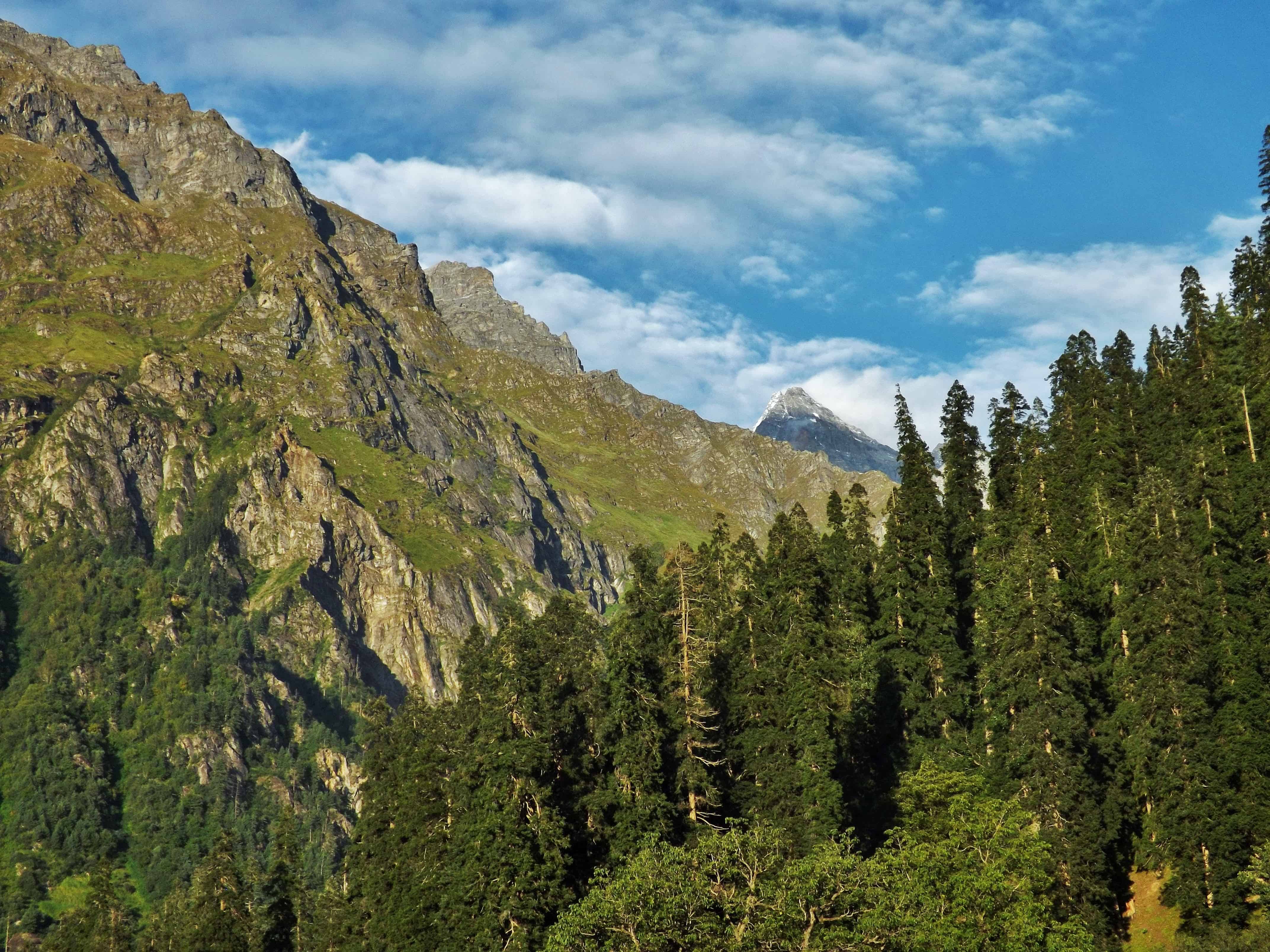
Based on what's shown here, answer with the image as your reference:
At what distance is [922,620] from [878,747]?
11231 millimetres

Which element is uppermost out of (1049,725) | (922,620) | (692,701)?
(922,620)

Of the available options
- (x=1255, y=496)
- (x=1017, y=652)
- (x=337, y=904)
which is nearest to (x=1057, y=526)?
(x=1255, y=496)

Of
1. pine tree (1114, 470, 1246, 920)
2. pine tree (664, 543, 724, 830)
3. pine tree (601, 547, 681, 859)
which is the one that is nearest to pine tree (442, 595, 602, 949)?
pine tree (601, 547, 681, 859)

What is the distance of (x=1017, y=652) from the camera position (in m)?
84.5

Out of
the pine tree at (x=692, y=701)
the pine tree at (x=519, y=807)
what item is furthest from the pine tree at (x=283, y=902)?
the pine tree at (x=692, y=701)

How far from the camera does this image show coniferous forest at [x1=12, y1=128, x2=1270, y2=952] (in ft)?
203

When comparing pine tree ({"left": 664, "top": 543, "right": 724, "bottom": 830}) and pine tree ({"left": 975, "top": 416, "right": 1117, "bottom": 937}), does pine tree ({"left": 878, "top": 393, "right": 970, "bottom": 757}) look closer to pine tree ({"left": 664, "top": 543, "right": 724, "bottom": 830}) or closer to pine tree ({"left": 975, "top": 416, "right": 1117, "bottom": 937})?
pine tree ({"left": 975, "top": 416, "right": 1117, "bottom": 937})

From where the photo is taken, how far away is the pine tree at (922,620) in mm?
92312

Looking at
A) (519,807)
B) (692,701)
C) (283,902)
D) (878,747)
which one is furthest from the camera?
(283,902)

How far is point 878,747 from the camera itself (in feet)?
309

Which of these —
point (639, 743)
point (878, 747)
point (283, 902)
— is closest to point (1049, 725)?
point (878, 747)

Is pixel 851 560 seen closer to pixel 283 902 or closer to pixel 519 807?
pixel 519 807

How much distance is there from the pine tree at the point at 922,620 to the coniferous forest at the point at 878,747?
31 centimetres

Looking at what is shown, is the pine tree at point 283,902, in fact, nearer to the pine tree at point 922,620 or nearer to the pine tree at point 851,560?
the pine tree at point 851,560
